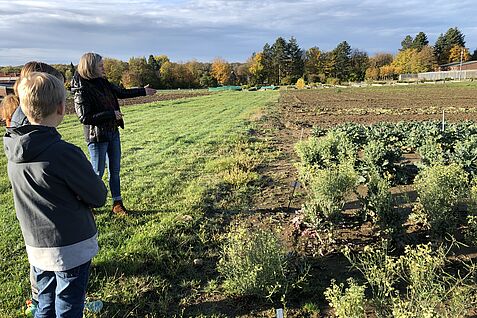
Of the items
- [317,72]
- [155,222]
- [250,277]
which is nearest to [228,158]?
[155,222]

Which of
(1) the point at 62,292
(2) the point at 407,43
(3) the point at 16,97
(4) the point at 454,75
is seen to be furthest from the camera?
(2) the point at 407,43

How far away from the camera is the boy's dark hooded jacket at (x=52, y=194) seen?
226cm

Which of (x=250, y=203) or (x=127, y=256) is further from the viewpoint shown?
(x=250, y=203)

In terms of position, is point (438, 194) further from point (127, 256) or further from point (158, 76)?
point (158, 76)

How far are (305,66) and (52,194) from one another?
10233cm

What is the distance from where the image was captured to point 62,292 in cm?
249

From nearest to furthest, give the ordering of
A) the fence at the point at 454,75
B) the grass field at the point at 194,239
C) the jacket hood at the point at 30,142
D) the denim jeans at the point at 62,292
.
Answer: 1. the jacket hood at the point at 30,142
2. the denim jeans at the point at 62,292
3. the grass field at the point at 194,239
4. the fence at the point at 454,75

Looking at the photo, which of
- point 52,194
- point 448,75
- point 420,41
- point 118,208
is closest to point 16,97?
point 52,194

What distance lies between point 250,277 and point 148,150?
738cm

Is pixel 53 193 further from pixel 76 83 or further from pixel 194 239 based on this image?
pixel 76 83

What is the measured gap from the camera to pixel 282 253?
3.58 meters

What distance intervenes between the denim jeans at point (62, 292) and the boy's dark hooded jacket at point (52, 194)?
0.09m

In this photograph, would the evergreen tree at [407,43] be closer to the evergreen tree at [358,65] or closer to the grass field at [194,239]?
the evergreen tree at [358,65]

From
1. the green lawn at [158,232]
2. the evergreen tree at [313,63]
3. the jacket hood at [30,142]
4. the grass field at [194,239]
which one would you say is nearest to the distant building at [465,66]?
the evergreen tree at [313,63]
